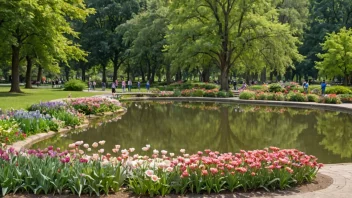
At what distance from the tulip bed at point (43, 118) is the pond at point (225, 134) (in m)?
0.77

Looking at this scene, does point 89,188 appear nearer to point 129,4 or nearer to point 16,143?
point 16,143

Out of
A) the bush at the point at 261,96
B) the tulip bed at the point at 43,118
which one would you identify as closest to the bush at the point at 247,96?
the bush at the point at 261,96

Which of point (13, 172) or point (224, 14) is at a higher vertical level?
point (224, 14)

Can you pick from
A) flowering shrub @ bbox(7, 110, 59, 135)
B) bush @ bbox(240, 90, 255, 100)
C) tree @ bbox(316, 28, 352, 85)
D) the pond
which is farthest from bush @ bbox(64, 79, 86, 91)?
tree @ bbox(316, 28, 352, 85)

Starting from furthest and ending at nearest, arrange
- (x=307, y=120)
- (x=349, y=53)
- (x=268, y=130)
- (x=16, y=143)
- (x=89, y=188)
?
(x=349, y=53) → (x=307, y=120) → (x=268, y=130) → (x=16, y=143) → (x=89, y=188)

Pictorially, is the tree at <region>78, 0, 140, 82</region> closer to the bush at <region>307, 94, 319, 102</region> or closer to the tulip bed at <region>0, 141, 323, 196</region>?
the bush at <region>307, 94, 319, 102</region>

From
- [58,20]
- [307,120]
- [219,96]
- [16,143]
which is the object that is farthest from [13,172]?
[219,96]

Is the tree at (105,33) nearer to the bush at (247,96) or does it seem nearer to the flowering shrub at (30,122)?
the bush at (247,96)

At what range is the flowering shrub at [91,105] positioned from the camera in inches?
754

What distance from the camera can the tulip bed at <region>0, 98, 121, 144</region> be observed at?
11.5 meters

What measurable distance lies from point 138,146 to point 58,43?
2012 cm

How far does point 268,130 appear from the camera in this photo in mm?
15828

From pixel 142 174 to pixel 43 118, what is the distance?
8.80 metres

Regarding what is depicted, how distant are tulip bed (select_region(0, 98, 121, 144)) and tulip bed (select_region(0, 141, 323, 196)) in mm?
4970
